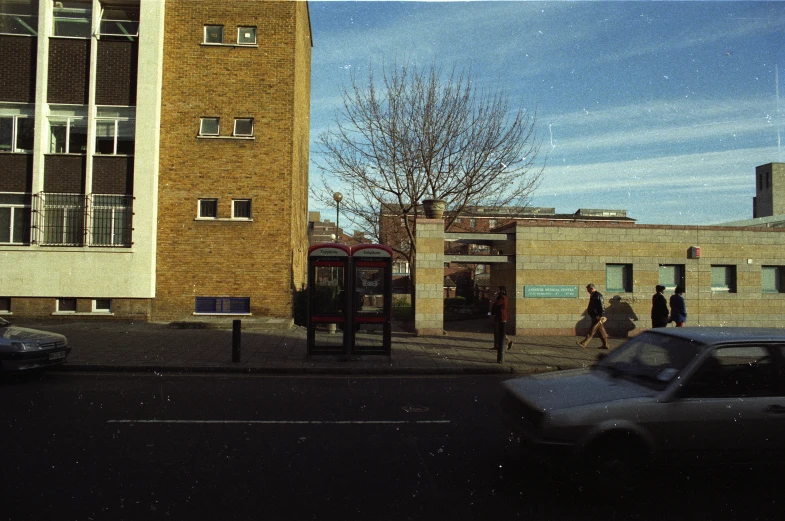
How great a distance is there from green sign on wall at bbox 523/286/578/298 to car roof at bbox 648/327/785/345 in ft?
35.3

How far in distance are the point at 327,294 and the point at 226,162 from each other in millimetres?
8257

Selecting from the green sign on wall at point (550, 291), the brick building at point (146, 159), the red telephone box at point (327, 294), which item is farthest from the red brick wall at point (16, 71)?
the green sign on wall at point (550, 291)

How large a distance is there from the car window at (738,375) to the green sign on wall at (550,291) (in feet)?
38.0

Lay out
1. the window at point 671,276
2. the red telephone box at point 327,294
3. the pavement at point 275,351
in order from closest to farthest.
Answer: the pavement at point 275,351, the red telephone box at point 327,294, the window at point 671,276

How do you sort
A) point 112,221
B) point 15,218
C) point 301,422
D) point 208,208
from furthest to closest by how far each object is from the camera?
point 208,208
point 112,221
point 15,218
point 301,422

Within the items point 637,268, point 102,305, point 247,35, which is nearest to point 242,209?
point 102,305

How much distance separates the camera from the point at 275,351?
13.4 m

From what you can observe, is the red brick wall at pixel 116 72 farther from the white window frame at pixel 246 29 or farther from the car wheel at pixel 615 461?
the car wheel at pixel 615 461

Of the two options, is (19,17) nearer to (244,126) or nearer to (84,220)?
(84,220)

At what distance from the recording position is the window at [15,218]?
1788 centimetres

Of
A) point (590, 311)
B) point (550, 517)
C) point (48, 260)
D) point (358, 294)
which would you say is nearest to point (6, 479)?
point (550, 517)

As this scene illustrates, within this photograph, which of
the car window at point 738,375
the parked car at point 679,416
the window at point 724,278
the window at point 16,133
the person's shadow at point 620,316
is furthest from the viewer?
the window at point 16,133

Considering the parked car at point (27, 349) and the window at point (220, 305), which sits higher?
the window at point (220, 305)

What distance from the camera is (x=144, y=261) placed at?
701 inches
